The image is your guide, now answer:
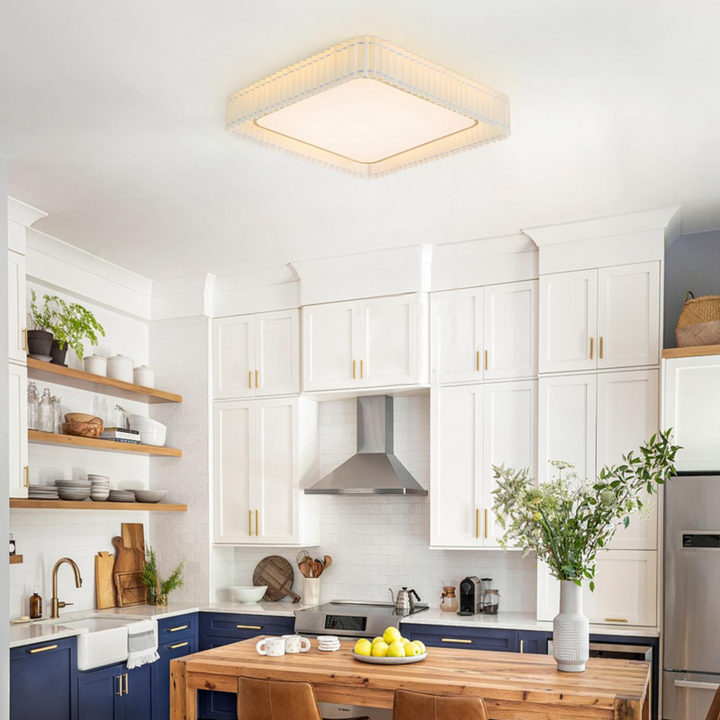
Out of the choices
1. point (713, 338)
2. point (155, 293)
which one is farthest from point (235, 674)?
point (155, 293)

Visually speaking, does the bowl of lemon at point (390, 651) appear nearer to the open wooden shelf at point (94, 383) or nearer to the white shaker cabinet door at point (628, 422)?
the white shaker cabinet door at point (628, 422)

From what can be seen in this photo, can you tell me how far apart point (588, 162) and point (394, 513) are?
268 centimetres

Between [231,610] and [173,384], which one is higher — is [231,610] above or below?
below

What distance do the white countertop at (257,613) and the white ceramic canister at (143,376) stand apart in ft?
4.77

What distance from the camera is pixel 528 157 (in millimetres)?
3770

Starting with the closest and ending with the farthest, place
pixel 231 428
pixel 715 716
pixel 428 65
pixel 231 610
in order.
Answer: pixel 428 65 < pixel 715 716 < pixel 231 610 < pixel 231 428

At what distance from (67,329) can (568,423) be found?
2.91m

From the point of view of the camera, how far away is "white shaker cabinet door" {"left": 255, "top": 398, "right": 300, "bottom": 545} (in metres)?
5.48

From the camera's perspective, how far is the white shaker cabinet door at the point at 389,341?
5.13m

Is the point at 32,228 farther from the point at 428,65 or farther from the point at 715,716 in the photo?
the point at 715,716

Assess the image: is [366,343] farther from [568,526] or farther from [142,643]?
[568,526]

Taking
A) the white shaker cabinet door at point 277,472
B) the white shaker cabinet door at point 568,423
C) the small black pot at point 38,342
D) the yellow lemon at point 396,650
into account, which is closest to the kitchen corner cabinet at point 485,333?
the white shaker cabinet door at point 568,423

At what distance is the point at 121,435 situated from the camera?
17.3ft

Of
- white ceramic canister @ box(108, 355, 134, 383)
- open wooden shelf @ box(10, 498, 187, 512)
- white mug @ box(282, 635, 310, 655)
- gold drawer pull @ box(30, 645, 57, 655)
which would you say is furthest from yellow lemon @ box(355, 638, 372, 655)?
white ceramic canister @ box(108, 355, 134, 383)
